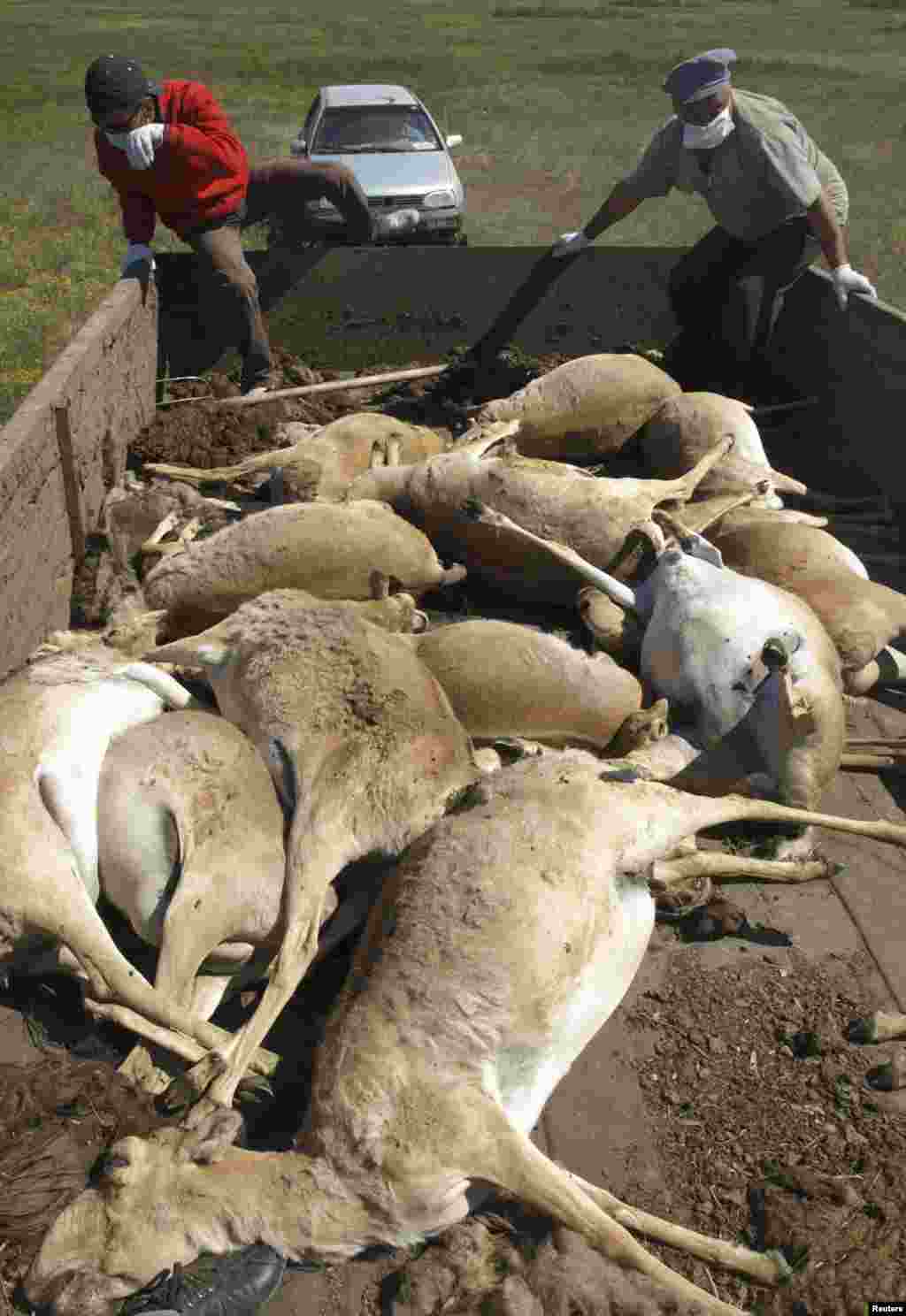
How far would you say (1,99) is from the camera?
67.2ft

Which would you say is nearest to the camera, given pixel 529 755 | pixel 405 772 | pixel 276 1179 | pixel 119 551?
pixel 276 1179

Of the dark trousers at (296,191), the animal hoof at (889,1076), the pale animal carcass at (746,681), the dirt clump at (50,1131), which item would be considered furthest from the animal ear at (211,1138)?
the dark trousers at (296,191)

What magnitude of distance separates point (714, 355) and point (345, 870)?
174 inches

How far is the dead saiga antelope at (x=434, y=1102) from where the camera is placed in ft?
7.71

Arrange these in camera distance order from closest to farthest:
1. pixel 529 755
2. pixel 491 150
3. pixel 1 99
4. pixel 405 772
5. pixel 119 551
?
1. pixel 405 772
2. pixel 529 755
3. pixel 119 551
4. pixel 491 150
5. pixel 1 99

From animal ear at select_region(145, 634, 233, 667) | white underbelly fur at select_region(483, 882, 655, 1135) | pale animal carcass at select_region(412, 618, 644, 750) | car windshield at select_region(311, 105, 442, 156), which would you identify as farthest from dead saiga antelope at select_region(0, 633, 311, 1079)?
car windshield at select_region(311, 105, 442, 156)

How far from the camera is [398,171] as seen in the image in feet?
33.0


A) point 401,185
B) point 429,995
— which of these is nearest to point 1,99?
point 401,185

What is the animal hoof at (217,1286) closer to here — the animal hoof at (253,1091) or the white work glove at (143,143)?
the animal hoof at (253,1091)

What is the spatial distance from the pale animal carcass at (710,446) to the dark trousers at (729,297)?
96 cm

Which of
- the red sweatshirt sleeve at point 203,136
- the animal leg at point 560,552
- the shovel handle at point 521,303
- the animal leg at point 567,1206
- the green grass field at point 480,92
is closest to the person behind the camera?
the animal leg at point 567,1206

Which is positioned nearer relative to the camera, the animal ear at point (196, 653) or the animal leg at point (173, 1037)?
the animal leg at point (173, 1037)

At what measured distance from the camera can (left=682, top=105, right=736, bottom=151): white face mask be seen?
6.05 m

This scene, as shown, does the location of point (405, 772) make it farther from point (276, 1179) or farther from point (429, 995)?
point (276, 1179)
